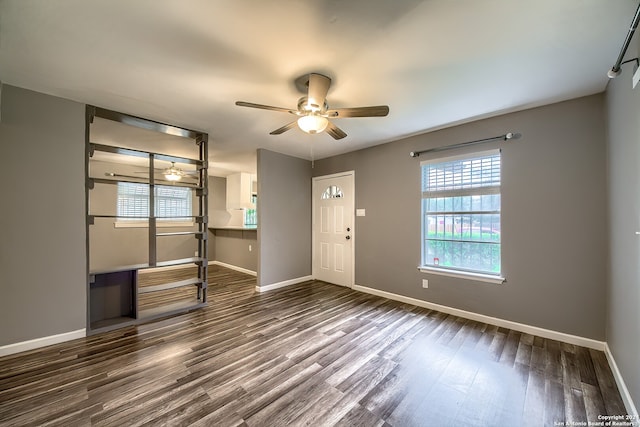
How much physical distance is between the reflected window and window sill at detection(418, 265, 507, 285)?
2.01 m

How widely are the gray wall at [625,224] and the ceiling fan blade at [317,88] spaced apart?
2.07 metres

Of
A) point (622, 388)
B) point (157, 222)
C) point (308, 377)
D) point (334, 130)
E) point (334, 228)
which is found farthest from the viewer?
point (157, 222)

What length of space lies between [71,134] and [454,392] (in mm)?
4374

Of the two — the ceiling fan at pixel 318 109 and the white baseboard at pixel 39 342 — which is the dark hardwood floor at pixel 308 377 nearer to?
the white baseboard at pixel 39 342

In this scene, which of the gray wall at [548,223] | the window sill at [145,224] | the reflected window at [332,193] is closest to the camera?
the gray wall at [548,223]

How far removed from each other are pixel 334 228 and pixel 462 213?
89.9 inches

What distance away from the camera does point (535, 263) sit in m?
2.71

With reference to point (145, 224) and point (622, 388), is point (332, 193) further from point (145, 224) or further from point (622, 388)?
point (145, 224)

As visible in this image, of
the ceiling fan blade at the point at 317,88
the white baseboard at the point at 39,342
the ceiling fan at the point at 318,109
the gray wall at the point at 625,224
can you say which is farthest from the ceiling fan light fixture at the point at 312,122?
the white baseboard at the point at 39,342

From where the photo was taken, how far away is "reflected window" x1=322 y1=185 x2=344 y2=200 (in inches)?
187

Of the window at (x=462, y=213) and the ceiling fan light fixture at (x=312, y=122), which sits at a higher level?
the ceiling fan light fixture at (x=312, y=122)

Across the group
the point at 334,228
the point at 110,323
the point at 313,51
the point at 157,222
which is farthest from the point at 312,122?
the point at 157,222

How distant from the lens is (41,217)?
2.43 metres

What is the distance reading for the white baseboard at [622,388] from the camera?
154 centimetres
